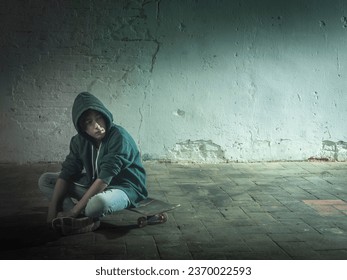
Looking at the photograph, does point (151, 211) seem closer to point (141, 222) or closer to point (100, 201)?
point (141, 222)

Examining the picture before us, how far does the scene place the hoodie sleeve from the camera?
4578 mm

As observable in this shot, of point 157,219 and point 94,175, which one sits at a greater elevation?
point 94,175

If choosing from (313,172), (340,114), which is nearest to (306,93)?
(340,114)

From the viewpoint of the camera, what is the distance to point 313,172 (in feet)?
23.0

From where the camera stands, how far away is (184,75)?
7445 mm

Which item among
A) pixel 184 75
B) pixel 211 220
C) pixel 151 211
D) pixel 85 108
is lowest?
pixel 211 220

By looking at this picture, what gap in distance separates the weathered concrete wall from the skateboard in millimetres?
2843

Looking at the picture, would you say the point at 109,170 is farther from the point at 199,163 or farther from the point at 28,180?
the point at 199,163

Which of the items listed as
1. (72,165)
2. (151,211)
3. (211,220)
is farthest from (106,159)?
(211,220)

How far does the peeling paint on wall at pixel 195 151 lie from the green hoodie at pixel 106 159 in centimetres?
286

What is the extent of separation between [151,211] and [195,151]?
10.0 ft

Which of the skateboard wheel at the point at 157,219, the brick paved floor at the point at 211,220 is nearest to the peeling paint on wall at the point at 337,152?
the brick paved floor at the point at 211,220

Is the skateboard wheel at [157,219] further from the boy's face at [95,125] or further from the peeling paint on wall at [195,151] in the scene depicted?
the peeling paint on wall at [195,151]

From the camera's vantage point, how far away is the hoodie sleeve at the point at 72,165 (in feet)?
15.0
